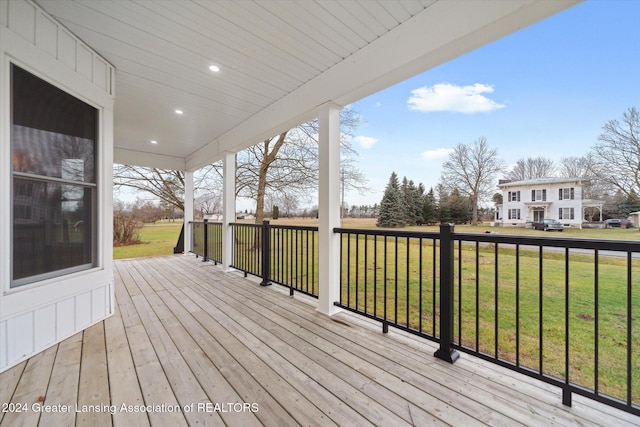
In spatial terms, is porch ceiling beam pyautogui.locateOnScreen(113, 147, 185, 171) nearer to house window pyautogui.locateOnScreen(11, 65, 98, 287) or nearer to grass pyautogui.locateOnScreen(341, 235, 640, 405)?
house window pyautogui.locateOnScreen(11, 65, 98, 287)

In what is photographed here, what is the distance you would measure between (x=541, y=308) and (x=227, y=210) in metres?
4.57

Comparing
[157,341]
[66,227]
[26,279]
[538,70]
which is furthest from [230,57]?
[538,70]

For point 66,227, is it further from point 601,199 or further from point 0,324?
point 601,199

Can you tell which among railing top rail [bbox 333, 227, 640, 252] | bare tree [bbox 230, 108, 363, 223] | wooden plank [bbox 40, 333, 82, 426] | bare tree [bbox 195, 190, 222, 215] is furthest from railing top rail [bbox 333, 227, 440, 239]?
bare tree [bbox 195, 190, 222, 215]

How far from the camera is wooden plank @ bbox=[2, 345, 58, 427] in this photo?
4.10 ft

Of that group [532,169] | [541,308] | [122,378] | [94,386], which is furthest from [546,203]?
[94,386]

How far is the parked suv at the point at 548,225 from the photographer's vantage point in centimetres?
178

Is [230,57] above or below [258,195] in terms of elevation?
above

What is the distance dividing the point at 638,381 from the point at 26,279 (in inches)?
191

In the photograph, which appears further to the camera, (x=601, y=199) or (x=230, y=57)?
(x=230, y=57)

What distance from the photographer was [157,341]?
6.75 ft

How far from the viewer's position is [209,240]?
18.6 ft

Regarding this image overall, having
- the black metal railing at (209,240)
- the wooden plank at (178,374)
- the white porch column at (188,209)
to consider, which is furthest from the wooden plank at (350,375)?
the white porch column at (188,209)

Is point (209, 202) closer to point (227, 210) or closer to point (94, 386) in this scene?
point (227, 210)
